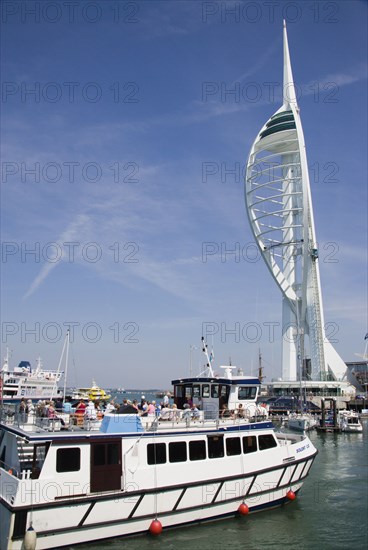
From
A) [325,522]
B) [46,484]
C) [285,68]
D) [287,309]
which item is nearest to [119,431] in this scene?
[46,484]

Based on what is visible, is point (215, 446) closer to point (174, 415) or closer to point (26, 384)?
point (174, 415)

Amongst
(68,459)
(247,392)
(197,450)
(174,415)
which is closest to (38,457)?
(68,459)

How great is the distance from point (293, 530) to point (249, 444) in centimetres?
313

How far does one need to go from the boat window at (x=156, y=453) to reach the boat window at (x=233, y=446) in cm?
267

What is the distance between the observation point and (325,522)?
1836cm

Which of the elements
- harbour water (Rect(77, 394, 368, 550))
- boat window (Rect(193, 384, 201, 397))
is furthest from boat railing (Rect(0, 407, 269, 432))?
harbour water (Rect(77, 394, 368, 550))

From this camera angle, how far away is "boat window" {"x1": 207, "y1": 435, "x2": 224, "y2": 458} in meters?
17.5

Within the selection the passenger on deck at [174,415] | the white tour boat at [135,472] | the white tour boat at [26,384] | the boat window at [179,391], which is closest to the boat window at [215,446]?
the white tour boat at [135,472]

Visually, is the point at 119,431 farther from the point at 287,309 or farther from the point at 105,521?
the point at 287,309

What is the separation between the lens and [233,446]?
18094 mm

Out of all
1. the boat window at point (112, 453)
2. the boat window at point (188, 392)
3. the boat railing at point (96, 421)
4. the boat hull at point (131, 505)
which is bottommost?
the boat hull at point (131, 505)

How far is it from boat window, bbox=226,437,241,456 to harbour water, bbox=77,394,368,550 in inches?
87.7

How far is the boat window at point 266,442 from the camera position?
1898 centimetres

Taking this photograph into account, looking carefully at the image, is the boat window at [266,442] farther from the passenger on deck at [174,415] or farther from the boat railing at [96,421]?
the passenger on deck at [174,415]
